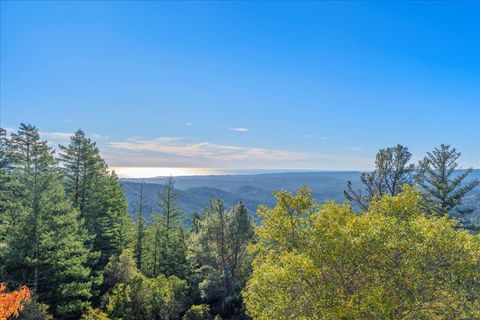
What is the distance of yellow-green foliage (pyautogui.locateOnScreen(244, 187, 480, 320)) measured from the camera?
35.7 feet

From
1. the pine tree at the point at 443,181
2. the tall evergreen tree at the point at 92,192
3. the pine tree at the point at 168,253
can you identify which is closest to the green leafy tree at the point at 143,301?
the tall evergreen tree at the point at 92,192

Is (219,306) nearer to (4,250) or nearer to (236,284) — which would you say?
(236,284)

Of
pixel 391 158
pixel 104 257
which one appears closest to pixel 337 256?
pixel 391 158

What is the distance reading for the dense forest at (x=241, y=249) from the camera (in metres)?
11.2

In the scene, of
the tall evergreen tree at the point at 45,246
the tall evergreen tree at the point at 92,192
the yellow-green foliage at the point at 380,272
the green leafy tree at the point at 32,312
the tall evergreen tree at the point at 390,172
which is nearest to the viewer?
the yellow-green foliage at the point at 380,272

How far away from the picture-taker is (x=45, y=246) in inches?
973

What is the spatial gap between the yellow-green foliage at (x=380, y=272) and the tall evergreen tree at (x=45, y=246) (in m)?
17.9

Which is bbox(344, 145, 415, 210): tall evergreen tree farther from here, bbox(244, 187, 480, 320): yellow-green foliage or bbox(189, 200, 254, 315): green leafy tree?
bbox(244, 187, 480, 320): yellow-green foliage

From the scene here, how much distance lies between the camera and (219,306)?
111ft

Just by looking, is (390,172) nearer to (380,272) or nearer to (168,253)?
(380,272)

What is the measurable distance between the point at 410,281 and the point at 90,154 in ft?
102

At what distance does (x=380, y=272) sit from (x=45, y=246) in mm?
22229

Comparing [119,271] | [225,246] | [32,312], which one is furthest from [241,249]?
[32,312]

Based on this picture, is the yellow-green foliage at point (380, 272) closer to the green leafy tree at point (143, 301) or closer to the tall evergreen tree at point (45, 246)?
the green leafy tree at point (143, 301)
